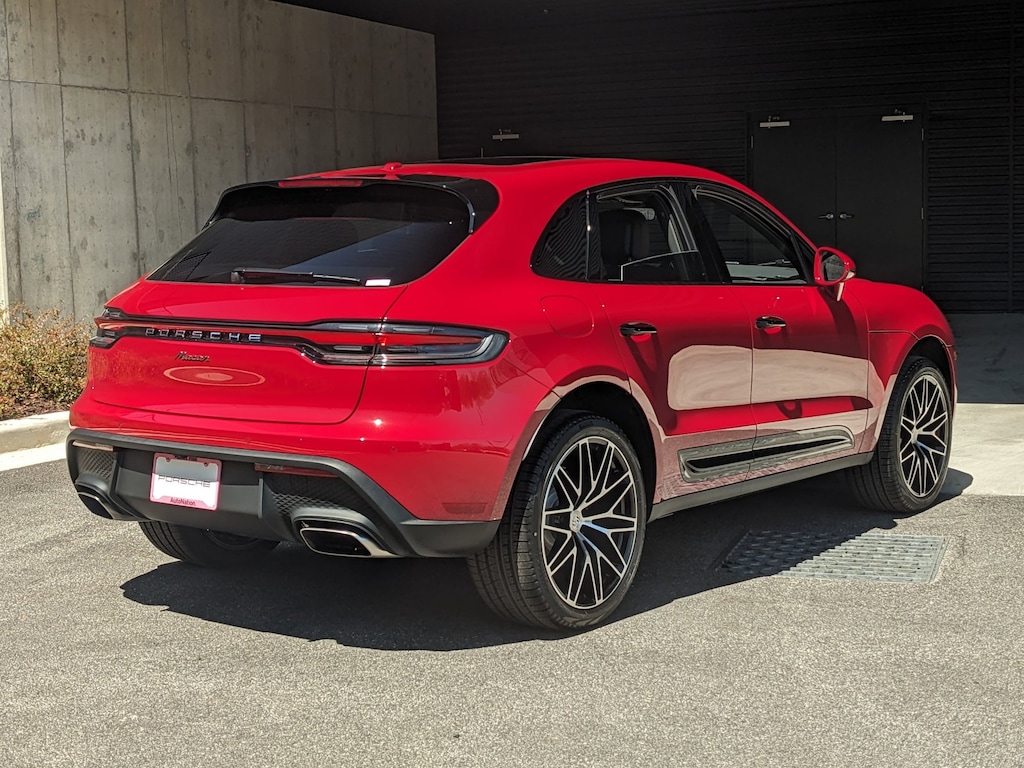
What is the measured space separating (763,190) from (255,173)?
6913 millimetres

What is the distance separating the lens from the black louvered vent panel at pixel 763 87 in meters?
17.3

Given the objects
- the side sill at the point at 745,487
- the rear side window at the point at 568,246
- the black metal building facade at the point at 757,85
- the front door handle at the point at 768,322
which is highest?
the black metal building facade at the point at 757,85

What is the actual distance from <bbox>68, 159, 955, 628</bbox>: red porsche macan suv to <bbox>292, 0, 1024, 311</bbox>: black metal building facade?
11715 millimetres

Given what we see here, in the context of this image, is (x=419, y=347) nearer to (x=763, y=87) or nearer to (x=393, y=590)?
(x=393, y=590)

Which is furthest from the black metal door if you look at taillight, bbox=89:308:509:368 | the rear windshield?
taillight, bbox=89:308:509:368

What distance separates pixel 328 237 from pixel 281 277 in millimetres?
231

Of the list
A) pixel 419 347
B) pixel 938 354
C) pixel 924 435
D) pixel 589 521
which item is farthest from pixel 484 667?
pixel 938 354

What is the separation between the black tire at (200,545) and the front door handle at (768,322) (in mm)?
2296

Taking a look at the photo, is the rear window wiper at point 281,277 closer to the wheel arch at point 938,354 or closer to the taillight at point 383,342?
the taillight at point 383,342

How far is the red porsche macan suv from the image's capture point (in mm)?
4246

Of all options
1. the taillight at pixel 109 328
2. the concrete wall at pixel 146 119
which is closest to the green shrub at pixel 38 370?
the concrete wall at pixel 146 119

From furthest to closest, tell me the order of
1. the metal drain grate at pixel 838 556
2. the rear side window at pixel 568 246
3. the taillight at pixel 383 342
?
the metal drain grate at pixel 838 556 → the rear side window at pixel 568 246 → the taillight at pixel 383 342

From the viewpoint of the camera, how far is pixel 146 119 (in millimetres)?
14141

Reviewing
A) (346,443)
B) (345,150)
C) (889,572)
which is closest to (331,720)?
(346,443)
